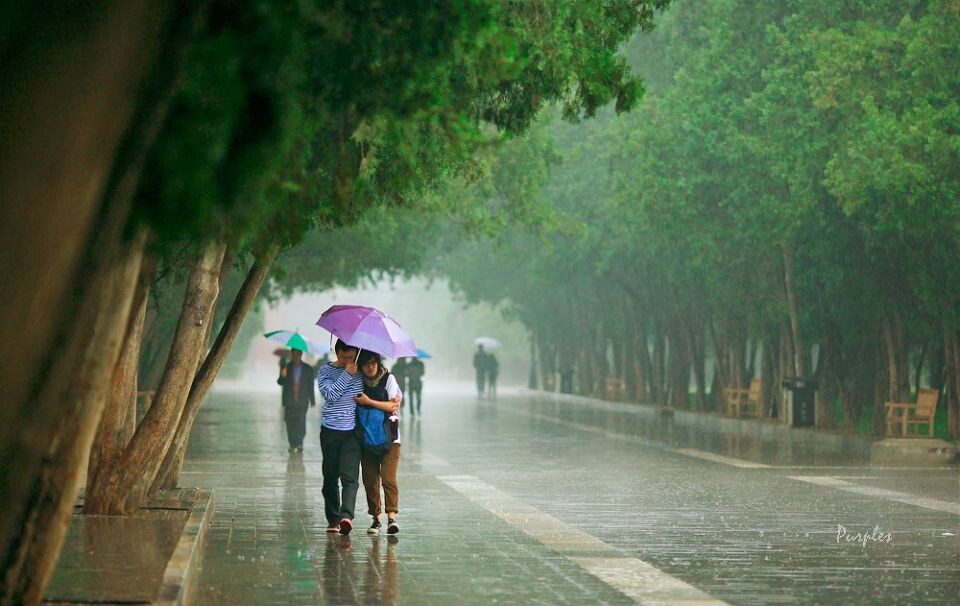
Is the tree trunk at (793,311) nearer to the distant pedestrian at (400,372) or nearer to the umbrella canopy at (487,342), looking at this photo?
the distant pedestrian at (400,372)

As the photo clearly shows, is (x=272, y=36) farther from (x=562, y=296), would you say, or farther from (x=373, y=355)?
(x=562, y=296)

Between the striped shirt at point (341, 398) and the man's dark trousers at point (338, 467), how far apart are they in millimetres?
70

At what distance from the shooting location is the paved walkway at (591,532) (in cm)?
1124

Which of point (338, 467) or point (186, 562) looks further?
point (338, 467)

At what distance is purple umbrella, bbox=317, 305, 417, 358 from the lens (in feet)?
47.8

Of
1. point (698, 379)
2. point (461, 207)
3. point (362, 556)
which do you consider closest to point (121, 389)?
point (362, 556)

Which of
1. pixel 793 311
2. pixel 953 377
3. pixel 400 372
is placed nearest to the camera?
pixel 953 377

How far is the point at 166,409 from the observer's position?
15.2 meters

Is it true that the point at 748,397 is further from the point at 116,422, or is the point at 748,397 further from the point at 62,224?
the point at 62,224

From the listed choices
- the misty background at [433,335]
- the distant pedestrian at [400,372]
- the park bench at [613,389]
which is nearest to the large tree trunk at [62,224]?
the distant pedestrian at [400,372]

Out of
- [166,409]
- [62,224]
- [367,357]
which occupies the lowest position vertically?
[166,409]

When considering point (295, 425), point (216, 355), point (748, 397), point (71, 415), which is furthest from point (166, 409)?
point (748, 397)

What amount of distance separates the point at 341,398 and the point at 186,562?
3.84 metres

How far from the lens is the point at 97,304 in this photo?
7.39 metres
